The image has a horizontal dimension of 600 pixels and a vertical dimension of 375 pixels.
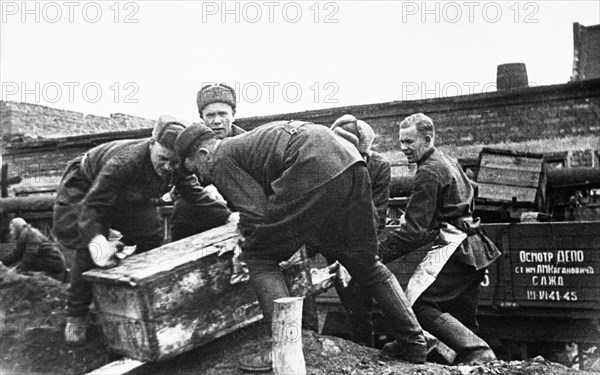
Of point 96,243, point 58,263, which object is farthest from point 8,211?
point 96,243

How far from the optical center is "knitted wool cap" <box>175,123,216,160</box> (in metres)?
3.89

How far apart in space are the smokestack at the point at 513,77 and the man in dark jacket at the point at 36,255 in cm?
1033

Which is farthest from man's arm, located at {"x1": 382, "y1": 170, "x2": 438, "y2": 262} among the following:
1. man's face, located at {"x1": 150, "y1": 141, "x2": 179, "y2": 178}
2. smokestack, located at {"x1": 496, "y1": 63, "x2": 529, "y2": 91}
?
smokestack, located at {"x1": 496, "y1": 63, "x2": 529, "y2": 91}

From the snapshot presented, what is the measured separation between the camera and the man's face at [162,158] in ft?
14.1

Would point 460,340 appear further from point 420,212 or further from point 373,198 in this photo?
point 373,198

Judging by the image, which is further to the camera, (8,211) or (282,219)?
(8,211)

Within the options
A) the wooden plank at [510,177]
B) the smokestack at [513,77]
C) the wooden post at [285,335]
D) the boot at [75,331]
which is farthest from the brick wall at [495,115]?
the wooden post at [285,335]

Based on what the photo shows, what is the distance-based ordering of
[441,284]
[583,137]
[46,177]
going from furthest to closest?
1. [46,177]
2. [583,137]
3. [441,284]

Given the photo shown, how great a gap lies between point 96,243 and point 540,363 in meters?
3.10

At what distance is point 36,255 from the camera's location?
8914 millimetres

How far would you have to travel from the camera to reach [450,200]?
176 inches

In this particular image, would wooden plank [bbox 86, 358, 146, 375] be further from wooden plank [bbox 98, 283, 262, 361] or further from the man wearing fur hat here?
the man wearing fur hat

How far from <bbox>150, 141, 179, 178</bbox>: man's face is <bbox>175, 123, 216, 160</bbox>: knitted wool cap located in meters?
0.36

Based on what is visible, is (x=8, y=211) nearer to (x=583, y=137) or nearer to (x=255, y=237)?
(x=255, y=237)
